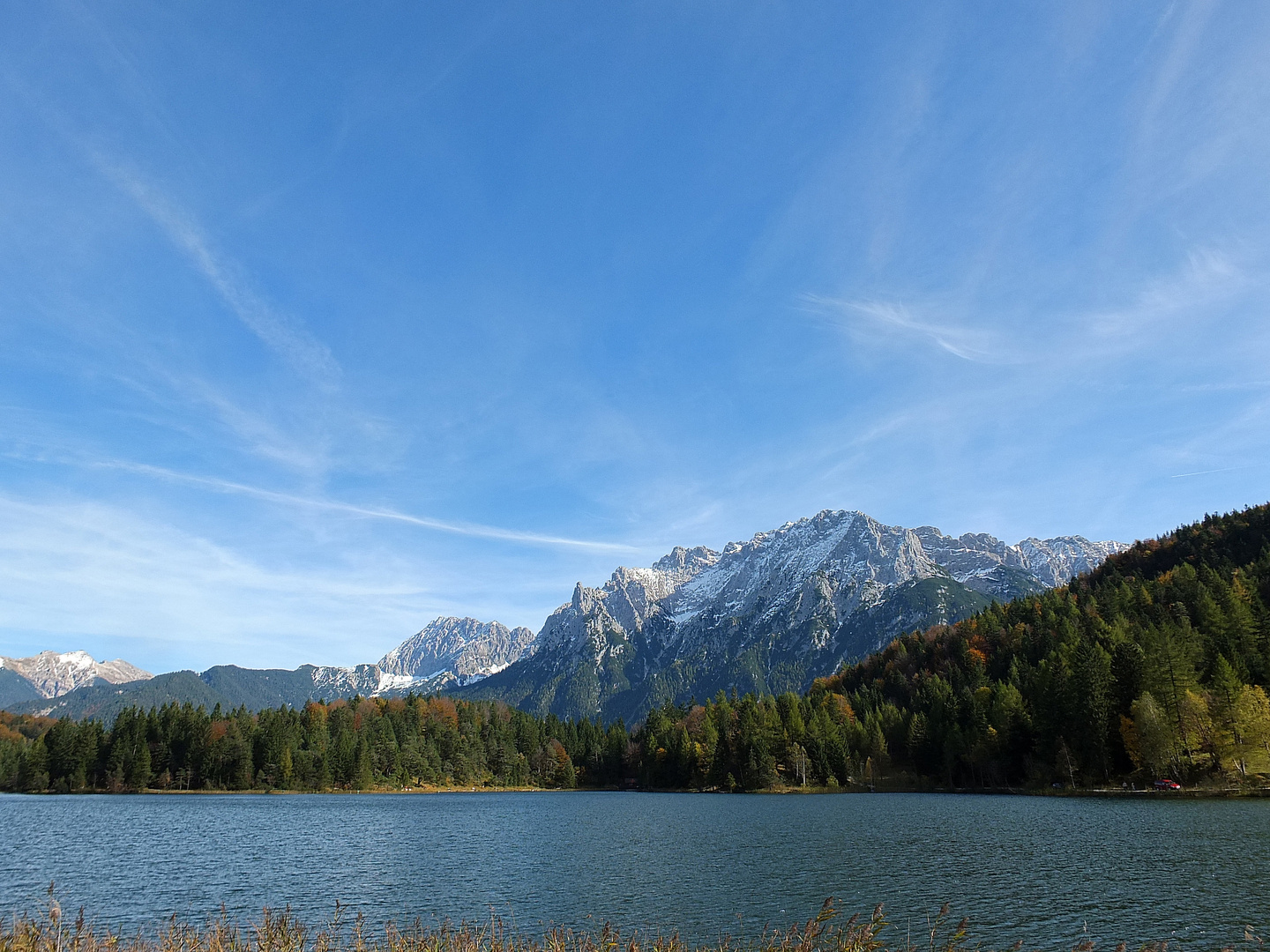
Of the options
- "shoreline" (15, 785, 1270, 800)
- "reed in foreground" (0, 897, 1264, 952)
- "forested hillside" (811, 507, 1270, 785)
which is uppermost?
"forested hillside" (811, 507, 1270, 785)

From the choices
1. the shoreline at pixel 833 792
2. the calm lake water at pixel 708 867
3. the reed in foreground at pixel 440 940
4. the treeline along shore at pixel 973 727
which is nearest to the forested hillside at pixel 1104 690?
the treeline along shore at pixel 973 727

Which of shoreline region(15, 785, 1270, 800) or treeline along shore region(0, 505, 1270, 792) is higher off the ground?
treeline along shore region(0, 505, 1270, 792)

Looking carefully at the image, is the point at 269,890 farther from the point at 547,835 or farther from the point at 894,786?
the point at 894,786

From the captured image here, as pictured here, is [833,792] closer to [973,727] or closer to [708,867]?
[973,727]

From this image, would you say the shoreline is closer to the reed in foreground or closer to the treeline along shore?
the treeline along shore

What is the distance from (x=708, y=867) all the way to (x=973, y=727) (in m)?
102

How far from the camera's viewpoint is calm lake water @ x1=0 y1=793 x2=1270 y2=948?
37469 millimetres

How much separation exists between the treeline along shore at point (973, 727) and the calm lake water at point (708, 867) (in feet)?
64.9

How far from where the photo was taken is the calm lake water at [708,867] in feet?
123

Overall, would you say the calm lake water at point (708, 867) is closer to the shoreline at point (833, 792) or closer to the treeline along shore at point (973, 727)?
the shoreline at point (833, 792)

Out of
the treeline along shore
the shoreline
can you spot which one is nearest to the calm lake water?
the shoreline

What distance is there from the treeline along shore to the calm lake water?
19778mm

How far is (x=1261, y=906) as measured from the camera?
35.0m

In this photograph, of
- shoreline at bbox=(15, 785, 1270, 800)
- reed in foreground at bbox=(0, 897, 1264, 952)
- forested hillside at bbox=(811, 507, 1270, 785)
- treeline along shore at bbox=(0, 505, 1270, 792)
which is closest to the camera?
reed in foreground at bbox=(0, 897, 1264, 952)
